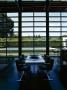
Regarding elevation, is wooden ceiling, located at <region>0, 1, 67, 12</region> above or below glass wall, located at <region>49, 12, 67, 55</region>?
above

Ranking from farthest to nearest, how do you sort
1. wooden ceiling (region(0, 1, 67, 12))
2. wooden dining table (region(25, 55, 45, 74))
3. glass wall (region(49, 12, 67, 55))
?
1. glass wall (region(49, 12, 67, 55))
2. wooden ceiling (region(0, 1, 67, 12))
3. wooden dining table (region(25, 55, 45, 74))

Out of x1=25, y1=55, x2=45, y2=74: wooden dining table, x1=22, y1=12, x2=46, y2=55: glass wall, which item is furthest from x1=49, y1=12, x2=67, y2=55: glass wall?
x1=25, y1=55, x2=45, y2=74: wooden dining table

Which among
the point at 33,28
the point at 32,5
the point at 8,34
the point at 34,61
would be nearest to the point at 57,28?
the point at 33,28

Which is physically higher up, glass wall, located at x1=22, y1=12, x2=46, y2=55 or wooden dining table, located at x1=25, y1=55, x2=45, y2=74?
glass wall, located at x1=22, y1=12, x2=46, y2=55

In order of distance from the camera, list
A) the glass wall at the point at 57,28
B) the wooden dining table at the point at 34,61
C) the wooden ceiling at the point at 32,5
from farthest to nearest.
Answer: the glass wall at the point at 57,28 → the wooden ceiling at the point at 32,5 → the wooden dining table at the point at 34,61

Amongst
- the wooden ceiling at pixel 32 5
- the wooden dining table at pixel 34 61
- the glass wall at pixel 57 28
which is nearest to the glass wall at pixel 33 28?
the glass wall at pixel 57 28

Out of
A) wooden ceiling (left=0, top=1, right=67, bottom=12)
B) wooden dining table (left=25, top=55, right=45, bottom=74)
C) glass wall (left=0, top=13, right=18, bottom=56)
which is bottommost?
wooden dining table (left=25, top=55, right=45, bottom=74)

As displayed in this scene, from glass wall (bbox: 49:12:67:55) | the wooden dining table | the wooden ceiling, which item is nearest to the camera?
the wooden dining table

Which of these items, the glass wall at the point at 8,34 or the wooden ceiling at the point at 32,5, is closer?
the wooden ceiling at the point at 32,5

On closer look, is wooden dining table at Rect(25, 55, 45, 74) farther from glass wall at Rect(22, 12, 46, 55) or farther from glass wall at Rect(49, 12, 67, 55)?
glass wall at Rect(49, 12, 67, 55)

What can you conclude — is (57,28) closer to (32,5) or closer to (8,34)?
(8,34)

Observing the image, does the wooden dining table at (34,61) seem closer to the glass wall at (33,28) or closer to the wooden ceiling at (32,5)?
the wooden ceiling at (32,5)

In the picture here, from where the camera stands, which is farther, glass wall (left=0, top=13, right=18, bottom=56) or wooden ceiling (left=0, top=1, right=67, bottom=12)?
glass wall (left=0, top=13, right=18, bottom=56)

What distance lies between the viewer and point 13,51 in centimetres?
1816
